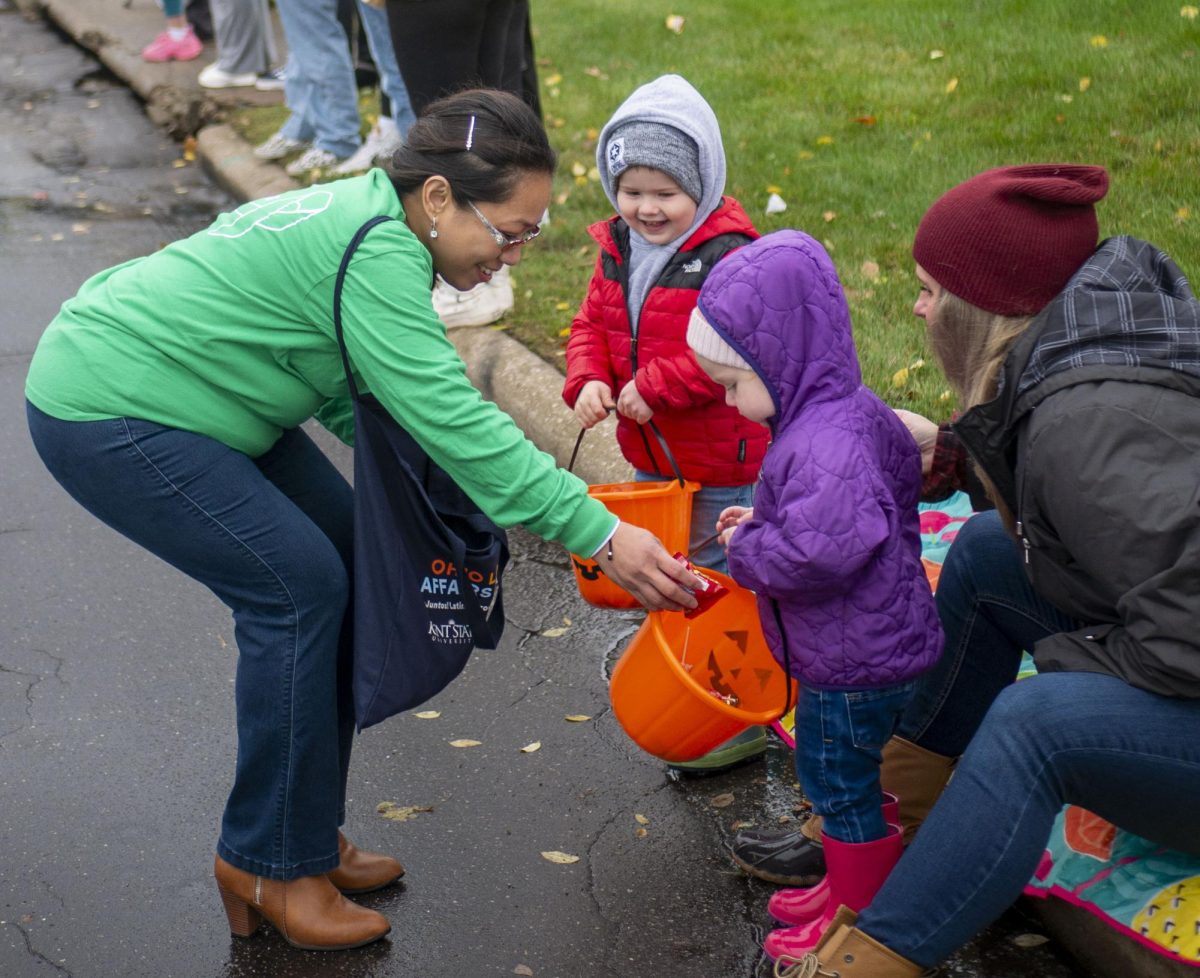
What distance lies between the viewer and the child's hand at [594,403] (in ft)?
11.3

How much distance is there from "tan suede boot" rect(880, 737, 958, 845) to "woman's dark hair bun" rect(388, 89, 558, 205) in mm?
1491

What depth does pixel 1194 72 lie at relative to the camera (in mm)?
6555

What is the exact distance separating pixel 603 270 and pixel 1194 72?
14.3 ft

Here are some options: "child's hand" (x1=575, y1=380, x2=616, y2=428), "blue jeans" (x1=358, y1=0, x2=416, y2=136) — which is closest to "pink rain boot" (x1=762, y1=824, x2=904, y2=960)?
"child's hand" (x1=575, y1=380, x2=616, y2=428)

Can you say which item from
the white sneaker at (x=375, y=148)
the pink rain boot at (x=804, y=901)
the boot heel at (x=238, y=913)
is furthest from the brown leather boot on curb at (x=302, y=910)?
the white sneaker at (x=375, y=148)

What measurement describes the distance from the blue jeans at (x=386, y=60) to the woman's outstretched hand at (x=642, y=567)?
15.9 feet

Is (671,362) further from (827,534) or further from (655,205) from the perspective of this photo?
(827,534)

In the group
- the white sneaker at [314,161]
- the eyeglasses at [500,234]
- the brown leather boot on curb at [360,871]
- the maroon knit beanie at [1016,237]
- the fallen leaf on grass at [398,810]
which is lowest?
the white sneaker at [314,161]

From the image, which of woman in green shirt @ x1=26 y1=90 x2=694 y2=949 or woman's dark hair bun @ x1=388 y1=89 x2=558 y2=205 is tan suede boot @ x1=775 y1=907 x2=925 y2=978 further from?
woman's dark hair bun @ x1=388 y1=89 x2=558 y2=205

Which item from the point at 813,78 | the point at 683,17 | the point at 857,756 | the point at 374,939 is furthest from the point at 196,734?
the point at 683,17

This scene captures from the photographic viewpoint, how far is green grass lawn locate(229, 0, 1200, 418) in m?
5.48

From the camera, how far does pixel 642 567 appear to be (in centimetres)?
264

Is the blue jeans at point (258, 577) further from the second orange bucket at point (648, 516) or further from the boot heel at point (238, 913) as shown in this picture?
the second orange bucket at point (648, 516)

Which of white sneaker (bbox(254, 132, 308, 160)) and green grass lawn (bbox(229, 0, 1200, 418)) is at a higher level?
green grass lawn (bbox(229, 0, 1200, 418))
